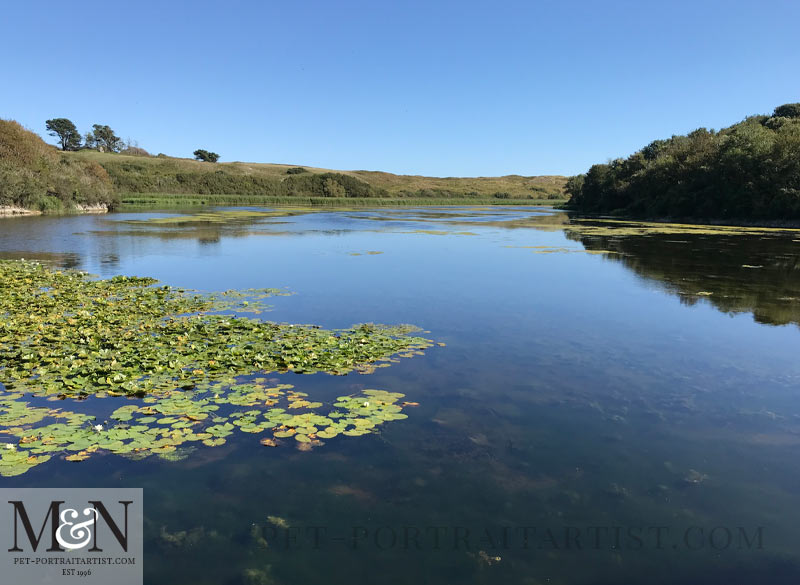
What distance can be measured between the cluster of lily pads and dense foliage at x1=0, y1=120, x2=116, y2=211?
5161cm

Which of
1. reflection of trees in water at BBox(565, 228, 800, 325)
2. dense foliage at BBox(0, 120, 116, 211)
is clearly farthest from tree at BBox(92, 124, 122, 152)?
reflection of trees in water at BBox(565, 228, 800, 325)

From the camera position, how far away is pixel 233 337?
10242mm

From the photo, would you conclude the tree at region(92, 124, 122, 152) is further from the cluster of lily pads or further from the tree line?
the cluster of lily pads

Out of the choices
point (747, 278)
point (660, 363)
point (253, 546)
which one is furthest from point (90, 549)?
point (747, 278)

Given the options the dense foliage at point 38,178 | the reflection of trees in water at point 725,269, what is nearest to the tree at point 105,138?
the dense foliage at point 38,178

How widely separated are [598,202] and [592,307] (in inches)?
3773

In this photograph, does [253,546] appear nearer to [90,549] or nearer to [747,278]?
[90,549]

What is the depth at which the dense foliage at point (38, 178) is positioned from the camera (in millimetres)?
53984

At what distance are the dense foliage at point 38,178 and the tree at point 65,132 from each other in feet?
361

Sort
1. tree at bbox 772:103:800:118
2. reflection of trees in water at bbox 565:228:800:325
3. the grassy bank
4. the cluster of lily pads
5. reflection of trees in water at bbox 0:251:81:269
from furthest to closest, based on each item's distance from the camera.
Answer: tree at bbox 772:103:800:118 < the grassy bank < reflection of trees in water at bbox 0:251:81:269 < reflection of trees in water at bbox 565:228:800:325 < the cluster of lily pads

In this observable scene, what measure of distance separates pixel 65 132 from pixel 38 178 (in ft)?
431

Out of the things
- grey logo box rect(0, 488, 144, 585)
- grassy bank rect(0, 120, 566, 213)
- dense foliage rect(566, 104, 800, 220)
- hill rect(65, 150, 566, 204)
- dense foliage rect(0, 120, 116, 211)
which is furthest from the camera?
hill rect(65, 150, 566, 204)

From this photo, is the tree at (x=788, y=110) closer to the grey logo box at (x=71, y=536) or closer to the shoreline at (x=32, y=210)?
the shoreline at (x=32, y=210)

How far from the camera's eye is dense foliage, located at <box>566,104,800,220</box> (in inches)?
1996
